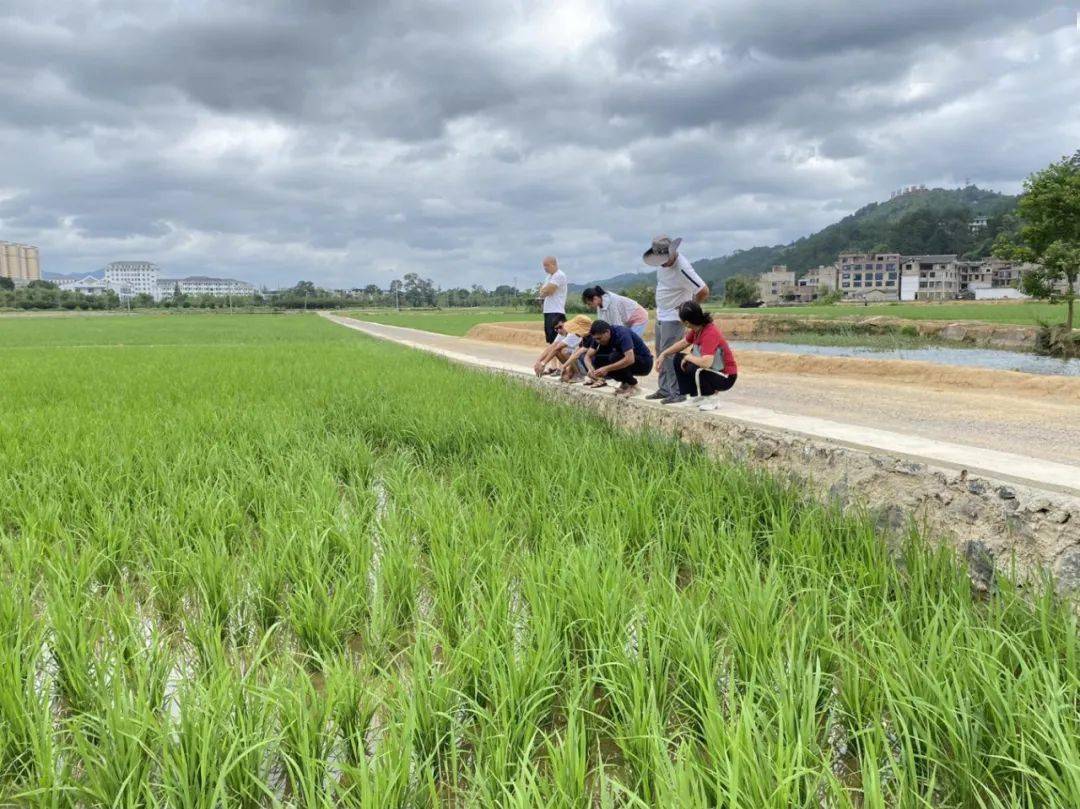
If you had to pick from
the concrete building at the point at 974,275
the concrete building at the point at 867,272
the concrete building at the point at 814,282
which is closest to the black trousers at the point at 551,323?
the concrete building at the point at 974,275

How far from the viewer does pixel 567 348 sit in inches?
299

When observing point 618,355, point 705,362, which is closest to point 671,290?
point 705,362

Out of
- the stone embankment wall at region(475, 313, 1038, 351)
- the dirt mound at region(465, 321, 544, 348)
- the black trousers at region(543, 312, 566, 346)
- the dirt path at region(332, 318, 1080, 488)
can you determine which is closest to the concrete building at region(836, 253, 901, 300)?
the stone embankment wall at region(475, 313, 1038, 351)

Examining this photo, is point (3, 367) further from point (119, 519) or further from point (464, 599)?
point (464, 599)

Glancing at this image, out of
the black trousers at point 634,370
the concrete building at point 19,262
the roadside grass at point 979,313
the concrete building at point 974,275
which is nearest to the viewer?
the black trousers at point 634,370

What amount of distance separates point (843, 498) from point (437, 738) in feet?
7.92

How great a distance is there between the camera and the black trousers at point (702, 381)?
15.8 feet

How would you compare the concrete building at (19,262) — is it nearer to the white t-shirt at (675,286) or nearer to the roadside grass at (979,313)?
the roadside grass at (979,313)

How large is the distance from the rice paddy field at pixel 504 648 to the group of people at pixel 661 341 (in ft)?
3.30

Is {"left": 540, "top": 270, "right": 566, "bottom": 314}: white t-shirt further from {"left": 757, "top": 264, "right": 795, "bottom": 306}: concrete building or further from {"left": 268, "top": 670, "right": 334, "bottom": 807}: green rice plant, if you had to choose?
{"left": 757, "top": 264, "right": 795, "bottom": 306}: concrete building

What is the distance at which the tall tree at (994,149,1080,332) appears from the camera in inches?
569

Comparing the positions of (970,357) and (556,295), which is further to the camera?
(970,357)

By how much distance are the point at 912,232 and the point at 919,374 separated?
9611cm

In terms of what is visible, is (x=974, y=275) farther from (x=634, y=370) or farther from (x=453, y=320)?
(x=634, y=370)
